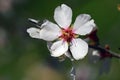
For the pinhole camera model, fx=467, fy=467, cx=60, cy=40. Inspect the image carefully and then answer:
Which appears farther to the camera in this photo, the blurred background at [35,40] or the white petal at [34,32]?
the blurred background at [35,40]

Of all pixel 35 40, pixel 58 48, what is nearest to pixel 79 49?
pixel 58 48

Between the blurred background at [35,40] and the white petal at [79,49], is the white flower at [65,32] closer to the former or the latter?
the white petal at [79,49]

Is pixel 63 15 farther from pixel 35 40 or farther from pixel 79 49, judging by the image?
pixel 35 40

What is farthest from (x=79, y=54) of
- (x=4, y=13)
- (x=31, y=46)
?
(x=4, y=13)

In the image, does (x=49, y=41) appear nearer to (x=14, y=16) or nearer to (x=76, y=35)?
(x=76, y=35)

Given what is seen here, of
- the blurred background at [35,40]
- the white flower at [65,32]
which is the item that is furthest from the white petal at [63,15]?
the blurred background at [35,40]
